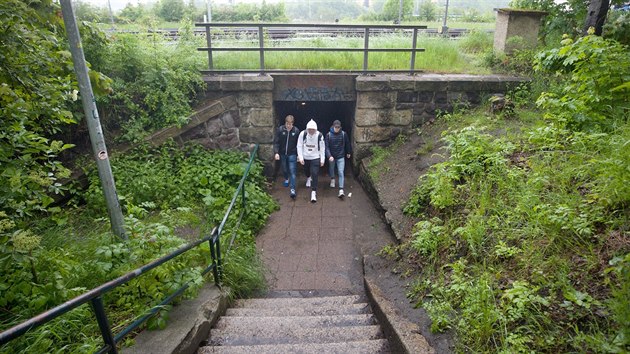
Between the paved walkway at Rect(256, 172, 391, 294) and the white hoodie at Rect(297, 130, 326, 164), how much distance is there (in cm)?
90

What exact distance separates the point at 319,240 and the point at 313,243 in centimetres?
14

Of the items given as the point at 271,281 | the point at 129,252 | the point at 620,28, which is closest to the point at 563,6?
the point at 620,28

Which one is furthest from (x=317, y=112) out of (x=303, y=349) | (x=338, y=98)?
(x=303, y=349)

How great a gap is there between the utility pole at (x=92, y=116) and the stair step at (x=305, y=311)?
4.57 ft

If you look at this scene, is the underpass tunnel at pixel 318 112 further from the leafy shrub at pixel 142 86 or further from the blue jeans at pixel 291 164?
the leafy shrub at pixel 142 86

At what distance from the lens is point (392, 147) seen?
8.83 m

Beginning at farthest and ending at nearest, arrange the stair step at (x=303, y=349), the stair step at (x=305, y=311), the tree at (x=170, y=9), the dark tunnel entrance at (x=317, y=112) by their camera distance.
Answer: the tree at (x=170, y=9), the dark tunnel entrance at (x=317, y=112), the stair step at (x=305, y=311), the stair step at (x=303, y=349)

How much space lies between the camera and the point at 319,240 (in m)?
6.62

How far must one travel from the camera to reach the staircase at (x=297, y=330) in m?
3.20

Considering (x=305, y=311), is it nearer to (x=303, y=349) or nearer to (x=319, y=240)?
(x=303, y=349)

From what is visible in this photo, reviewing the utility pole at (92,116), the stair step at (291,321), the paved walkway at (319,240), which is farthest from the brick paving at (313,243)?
the utility pole at (92,116)

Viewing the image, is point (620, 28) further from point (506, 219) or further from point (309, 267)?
point (309, 267)

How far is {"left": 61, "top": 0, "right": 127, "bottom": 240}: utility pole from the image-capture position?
318 cm

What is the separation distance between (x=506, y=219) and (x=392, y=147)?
16.4ft
